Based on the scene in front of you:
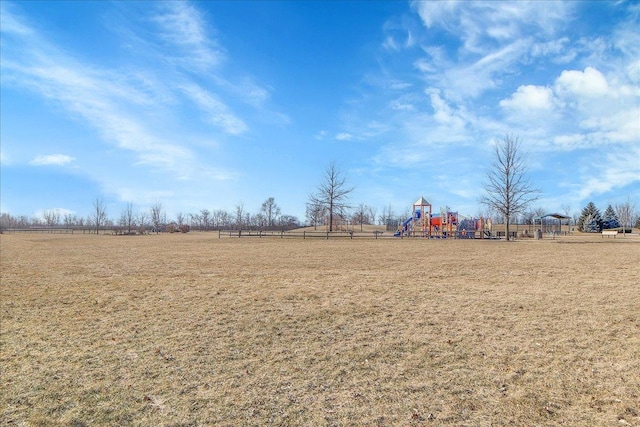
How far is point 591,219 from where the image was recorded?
72125mm

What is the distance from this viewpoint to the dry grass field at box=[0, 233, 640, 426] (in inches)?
175

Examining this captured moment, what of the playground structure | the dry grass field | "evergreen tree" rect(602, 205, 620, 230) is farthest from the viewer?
"evergreen tree" rect(602, 205, 620, 230)

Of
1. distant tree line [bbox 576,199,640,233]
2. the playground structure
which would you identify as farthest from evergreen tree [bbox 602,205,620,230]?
the playground structure

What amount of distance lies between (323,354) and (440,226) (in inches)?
1590

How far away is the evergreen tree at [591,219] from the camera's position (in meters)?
71.4

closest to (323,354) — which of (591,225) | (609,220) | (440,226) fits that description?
(440,226)

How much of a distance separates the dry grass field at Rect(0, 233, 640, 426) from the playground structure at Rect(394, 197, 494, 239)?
31.5 metres

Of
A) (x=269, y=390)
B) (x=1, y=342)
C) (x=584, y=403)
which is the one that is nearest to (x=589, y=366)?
(x=584, y=403)

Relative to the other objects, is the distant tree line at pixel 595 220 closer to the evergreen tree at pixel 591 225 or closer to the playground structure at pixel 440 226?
the evergreen tree at pixel 591 225

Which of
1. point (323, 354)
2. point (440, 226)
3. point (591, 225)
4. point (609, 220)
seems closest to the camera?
point (323, 354)

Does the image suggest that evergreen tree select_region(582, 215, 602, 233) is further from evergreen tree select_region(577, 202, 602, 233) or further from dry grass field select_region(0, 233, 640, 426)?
dry grass field select_region(0, 233, 640, 426)

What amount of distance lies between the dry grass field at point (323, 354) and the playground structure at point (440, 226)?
31506 millimetres

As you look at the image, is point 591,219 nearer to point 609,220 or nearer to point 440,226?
point 609,220

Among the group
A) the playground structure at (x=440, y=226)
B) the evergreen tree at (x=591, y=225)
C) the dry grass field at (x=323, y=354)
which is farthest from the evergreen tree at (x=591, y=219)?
the dry grass field at (x=323, y=354)
